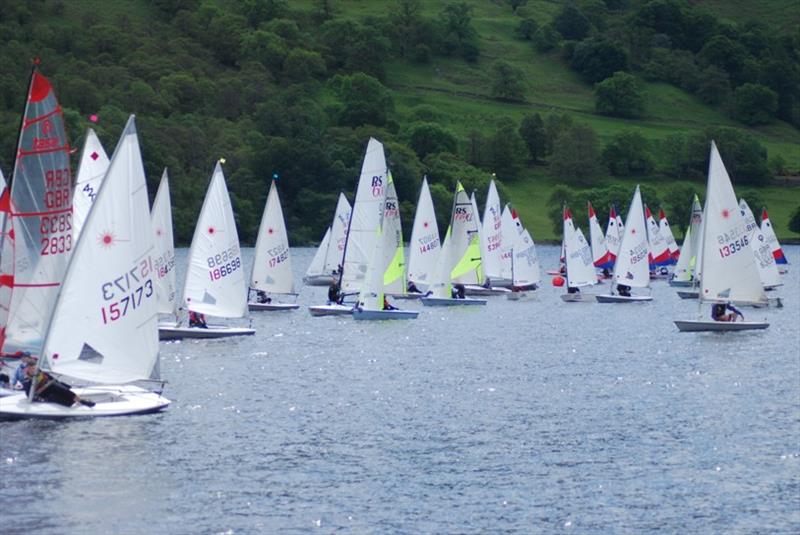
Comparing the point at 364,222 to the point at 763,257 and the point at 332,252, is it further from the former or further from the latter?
the point at 763,257

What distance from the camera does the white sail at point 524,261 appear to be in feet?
377

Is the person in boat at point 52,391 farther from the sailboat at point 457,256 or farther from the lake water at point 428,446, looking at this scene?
the sailboat at point 457,256

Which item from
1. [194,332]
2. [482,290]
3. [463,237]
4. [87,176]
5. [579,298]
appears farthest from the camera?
[482,290]

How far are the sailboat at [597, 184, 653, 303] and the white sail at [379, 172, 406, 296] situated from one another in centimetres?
2023

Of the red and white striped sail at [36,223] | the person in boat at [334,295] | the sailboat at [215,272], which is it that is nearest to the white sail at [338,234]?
the person in boat at [334,295]

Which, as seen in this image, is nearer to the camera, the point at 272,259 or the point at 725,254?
A: the point at 725,254

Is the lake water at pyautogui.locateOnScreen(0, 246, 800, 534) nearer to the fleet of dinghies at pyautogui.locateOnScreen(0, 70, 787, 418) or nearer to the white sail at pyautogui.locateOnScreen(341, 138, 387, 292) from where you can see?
the fleet of dinghies at pyautogui.locateOnScreen(0, 70, 787, 418)

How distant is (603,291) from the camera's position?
12406cm

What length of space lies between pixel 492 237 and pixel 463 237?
12.4 metres

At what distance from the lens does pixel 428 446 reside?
159 feet

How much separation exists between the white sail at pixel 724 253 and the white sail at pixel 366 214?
57.6ft

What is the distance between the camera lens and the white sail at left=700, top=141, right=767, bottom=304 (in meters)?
78.0

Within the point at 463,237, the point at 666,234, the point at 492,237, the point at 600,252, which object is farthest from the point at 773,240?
the point at 463,237

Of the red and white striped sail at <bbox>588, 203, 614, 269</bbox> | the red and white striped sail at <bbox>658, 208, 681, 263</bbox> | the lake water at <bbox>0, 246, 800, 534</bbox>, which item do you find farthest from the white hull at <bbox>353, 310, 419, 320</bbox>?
the red and white striped sail at <bbox>658, 208, 681, 263</bbox>
